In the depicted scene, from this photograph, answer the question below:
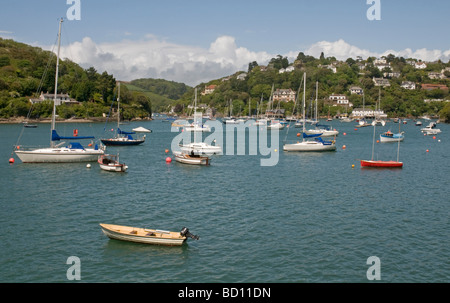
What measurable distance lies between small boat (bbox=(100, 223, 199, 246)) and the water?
1.65 feet

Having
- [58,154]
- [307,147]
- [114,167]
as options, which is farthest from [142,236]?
[307,147]

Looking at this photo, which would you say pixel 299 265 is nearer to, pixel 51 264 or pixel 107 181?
pixel 51 264

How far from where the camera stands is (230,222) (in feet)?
105

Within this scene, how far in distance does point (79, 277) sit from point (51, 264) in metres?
2.68

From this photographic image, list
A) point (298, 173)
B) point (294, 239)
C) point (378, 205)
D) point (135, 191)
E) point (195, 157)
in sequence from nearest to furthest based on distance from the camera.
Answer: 1. point (294, 239)
2. point (378, 205)
3. point (135, 191)
4. point (298, 173)
5. point (195, 157)

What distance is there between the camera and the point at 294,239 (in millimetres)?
28469

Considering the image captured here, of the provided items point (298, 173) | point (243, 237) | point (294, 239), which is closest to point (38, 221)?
point (243, 237)

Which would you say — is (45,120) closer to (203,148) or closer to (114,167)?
→ (203,148)

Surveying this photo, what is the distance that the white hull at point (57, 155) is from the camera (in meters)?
57.8

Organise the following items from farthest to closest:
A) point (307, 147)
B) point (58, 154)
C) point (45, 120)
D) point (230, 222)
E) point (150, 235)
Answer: point (45, 120), point (307, 147), point (58, 154), point (230, 222), point (150, 235)

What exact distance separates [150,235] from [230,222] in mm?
7722
